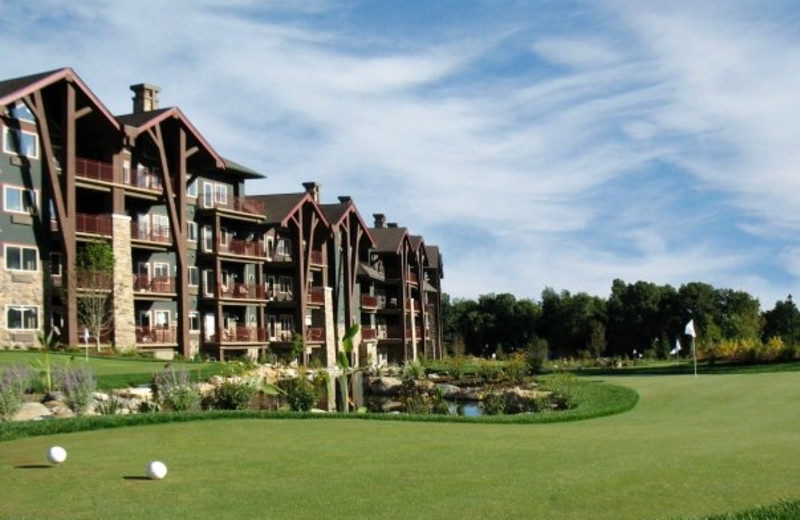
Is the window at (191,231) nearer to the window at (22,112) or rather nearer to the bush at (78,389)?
the window at (22,112)

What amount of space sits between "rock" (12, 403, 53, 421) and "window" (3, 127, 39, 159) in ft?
62.2

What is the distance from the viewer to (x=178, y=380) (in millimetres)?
20062

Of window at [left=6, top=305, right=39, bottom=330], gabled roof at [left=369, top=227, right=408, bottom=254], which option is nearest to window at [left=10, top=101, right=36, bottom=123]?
window at [left=6, top=305, right=39, bottom=330]

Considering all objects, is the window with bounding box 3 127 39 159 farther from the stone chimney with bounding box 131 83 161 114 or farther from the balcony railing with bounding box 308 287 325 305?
the balcony railing with bounding box 308 287 325 305

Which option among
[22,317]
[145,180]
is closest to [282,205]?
[145,180]

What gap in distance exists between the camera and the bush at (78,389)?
1781 cm

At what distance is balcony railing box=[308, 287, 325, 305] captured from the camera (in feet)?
178

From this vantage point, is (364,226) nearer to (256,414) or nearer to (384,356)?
(384,356)

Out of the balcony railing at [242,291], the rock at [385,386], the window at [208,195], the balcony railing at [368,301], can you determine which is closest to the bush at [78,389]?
the rock at [385,386]

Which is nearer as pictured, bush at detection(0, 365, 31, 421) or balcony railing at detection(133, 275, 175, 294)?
bush at detection(0, 365, 31, 421)

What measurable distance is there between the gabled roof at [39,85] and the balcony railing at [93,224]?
414cm

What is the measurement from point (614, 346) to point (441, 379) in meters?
54.0

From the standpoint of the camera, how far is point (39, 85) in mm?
34344

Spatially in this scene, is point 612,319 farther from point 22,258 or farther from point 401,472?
point 401,472
